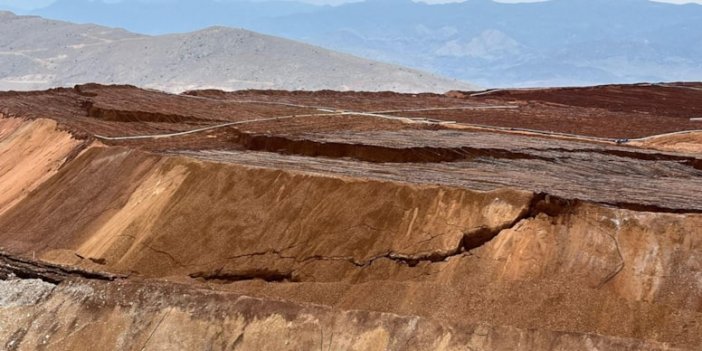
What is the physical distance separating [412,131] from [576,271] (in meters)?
12.9

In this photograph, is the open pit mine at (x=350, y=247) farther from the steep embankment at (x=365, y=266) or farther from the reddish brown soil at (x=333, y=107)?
the reddish brown soil at (x=333, y=107)

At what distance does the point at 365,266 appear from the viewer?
46.7ft

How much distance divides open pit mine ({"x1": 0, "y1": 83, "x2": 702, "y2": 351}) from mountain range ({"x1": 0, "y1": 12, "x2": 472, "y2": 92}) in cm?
7768

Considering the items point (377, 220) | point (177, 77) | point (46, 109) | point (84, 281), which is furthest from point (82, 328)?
point (177, 77)

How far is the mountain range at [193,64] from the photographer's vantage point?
347 ft

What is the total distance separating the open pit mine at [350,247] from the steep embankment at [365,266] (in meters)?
0.03

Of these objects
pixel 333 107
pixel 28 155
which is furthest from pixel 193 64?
pixel 28 155

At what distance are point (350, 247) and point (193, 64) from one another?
102137mm

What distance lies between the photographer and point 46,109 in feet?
92.5

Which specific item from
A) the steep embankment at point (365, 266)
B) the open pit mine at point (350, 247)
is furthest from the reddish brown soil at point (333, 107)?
the steep embankment at point (365, 266)

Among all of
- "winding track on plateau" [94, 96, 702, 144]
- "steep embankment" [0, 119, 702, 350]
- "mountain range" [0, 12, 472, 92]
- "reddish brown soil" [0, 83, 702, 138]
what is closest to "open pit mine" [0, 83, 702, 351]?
"steep embankment" [0, 119, 702, 350]

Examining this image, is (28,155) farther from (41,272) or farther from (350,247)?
(350,247)

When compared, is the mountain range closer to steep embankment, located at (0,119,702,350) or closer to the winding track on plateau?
the winding track on plateau

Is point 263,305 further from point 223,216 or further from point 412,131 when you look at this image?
point 412,131
